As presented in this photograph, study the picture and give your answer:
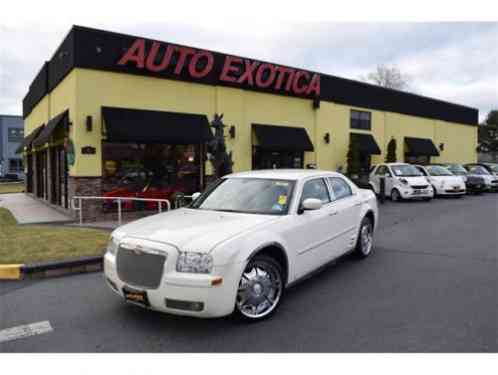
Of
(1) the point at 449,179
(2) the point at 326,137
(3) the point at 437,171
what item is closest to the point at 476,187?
(3) the point at 437,171

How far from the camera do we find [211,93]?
14.3 metres

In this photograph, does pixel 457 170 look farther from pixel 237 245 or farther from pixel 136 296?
pixel 136 296

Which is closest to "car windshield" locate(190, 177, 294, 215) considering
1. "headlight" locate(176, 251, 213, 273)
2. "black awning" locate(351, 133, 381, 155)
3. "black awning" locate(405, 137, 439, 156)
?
"headlight" locate(176, 251, 213, 273)

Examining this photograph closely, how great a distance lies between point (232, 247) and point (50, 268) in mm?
3560

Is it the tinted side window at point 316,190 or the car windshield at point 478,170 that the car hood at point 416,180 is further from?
the tinted side window at point 316,190

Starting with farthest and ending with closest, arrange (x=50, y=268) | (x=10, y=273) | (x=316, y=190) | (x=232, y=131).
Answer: (x=232, y=131)
(x=50, y=268)
(x=10, y=273)
(x=316, y=190)

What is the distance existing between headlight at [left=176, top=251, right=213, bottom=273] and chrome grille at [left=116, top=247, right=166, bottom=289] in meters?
0.18

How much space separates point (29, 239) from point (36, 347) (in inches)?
179

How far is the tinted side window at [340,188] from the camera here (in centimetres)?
599

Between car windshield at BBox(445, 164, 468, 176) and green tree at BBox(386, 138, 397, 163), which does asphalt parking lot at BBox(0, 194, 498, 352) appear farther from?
green tree at BBox(386, 138, 397, 163)

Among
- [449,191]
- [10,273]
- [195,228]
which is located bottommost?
[10,273]

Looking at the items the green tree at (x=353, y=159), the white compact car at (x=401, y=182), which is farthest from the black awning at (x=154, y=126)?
the green tree at (x=353, y=159)

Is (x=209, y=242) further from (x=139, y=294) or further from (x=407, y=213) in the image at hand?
(x=407, y=213)

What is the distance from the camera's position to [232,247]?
3.68 m
